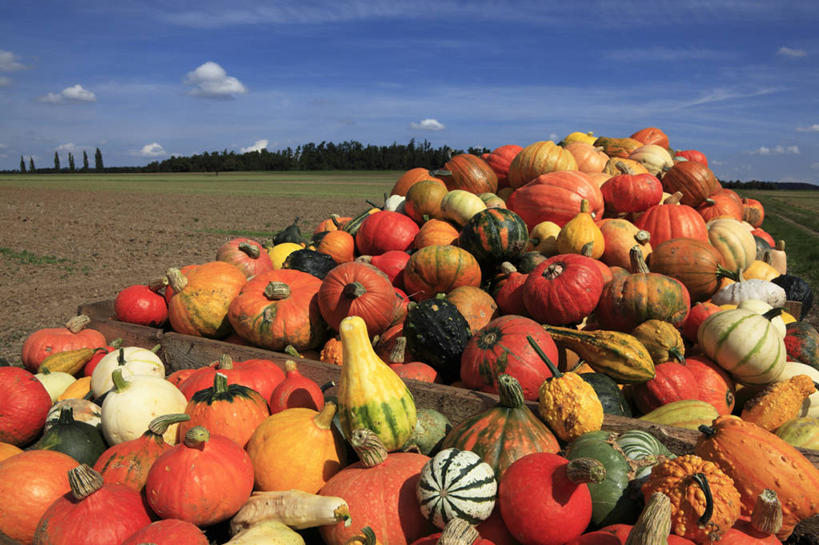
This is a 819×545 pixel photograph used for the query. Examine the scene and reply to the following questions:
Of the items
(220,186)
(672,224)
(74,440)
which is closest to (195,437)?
(74,440)

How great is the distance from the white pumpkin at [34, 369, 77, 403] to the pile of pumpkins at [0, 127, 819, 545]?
0.03m

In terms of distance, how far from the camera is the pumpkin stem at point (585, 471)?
5.67 ft

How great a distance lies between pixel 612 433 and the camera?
2334mm

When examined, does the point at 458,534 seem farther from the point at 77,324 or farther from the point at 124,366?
the point at 77,324

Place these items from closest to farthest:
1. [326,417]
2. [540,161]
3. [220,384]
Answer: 1. [326,417]
2. [220,384]
3. [540,161]

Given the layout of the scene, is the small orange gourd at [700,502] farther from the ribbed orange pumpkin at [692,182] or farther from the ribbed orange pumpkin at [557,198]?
the ribbed orange pumpkin at [692,182]

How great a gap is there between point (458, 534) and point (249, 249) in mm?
3723

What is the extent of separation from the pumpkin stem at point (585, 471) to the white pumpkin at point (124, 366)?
2.80 metres

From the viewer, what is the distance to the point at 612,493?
6.78 feet

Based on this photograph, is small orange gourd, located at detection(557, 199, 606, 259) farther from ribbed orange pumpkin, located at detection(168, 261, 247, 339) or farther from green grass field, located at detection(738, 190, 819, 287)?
green grass field, located at detection(738, 190, 819, 287)

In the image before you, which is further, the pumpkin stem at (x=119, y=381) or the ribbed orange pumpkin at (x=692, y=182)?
the ribbed orange pumpkin at (x=692, y=182)

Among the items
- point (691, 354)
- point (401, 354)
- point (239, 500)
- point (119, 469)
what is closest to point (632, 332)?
point (691, 354)

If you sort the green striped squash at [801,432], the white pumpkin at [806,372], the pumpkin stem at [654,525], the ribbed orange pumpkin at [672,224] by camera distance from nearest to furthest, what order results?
the pumpkin stem at [654,525]
the green striped squash at [801,432]
the white pumpkin at [806,372]
the ribbed orange pumpkin at [672,224]

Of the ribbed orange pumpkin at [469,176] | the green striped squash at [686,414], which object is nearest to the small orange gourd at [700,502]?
the green striped squash at [686,414]
